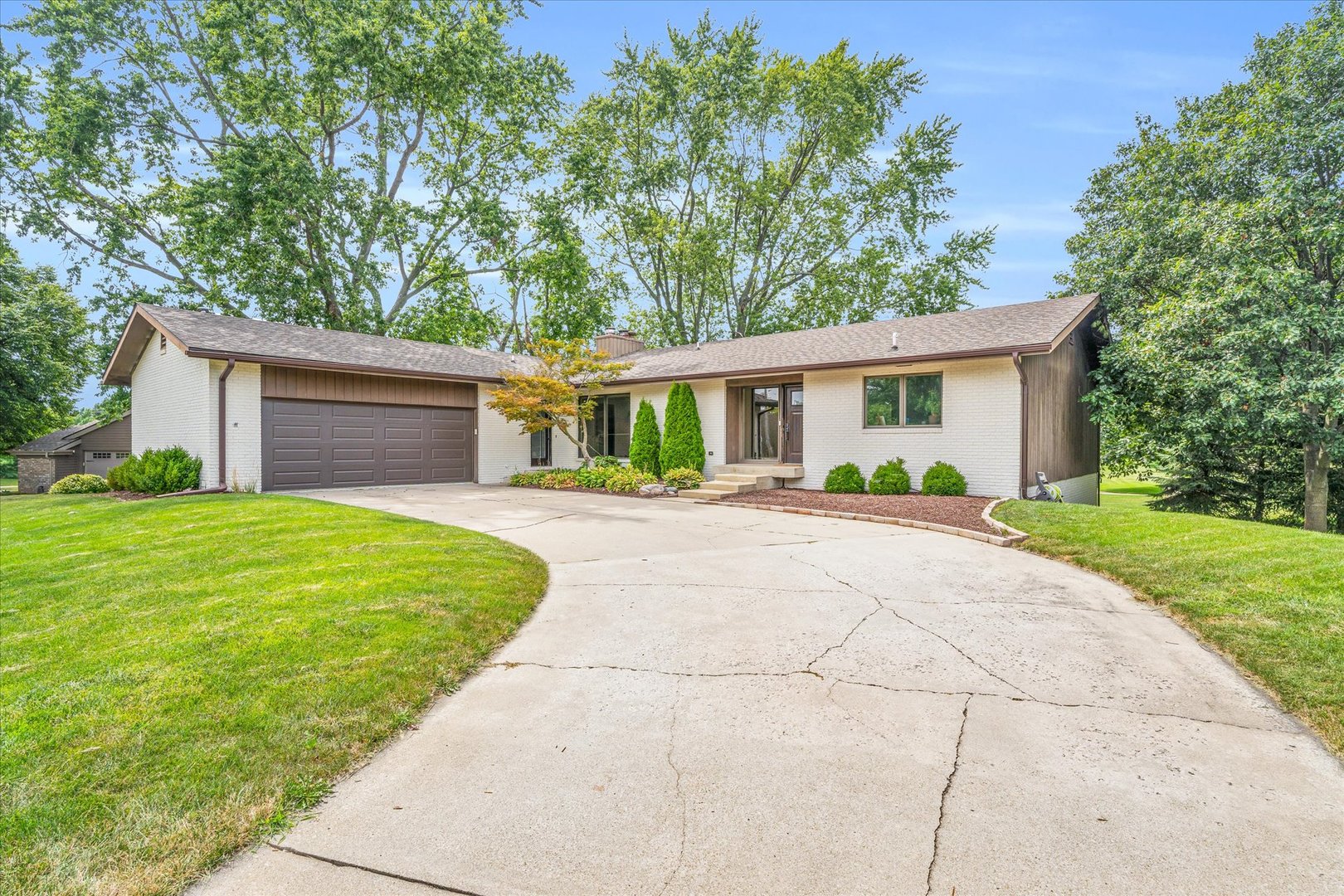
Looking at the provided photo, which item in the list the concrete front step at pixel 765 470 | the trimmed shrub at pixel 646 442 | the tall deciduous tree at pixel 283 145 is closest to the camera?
the concrete front step at pixel 765 470

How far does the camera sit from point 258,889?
1866 mm

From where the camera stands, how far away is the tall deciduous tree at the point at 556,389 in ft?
48.4

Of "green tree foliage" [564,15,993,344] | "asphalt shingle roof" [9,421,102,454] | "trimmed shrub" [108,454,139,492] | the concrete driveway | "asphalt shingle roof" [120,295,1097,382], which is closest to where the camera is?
the concrete driveway

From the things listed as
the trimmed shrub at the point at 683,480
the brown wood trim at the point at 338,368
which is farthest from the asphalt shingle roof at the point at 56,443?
the trimmed shrub at the point at 683,480

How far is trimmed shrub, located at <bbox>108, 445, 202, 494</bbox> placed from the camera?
40.1 ft

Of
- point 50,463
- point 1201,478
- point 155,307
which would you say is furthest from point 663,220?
point 50,463

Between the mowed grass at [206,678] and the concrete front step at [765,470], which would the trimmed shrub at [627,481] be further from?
the mowed grass at [206,678]

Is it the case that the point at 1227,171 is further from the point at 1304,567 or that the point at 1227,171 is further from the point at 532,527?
the point at 532,527

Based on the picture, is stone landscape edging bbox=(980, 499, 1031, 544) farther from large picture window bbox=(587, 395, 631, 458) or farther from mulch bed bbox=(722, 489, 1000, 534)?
large picture window bbox=(587, 395, 631, 458)

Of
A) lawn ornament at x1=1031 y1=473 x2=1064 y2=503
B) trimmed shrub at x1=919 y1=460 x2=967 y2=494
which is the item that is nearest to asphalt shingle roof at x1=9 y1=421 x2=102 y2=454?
trimmed shrub at x1=919 y1=460 x2=967 y2=494

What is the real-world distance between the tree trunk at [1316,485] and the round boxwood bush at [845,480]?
29.0 feet

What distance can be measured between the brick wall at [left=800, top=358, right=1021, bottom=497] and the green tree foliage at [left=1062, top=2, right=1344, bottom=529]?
11.2ft

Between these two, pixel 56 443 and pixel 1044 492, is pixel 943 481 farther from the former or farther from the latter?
Answer: pixel 56 443

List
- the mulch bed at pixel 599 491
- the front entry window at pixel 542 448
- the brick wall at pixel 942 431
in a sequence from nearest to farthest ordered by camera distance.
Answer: the brick wall at pixel 942 431 < the mulch bed at pixel 599 491 < the front entry window at pixel 542 448
